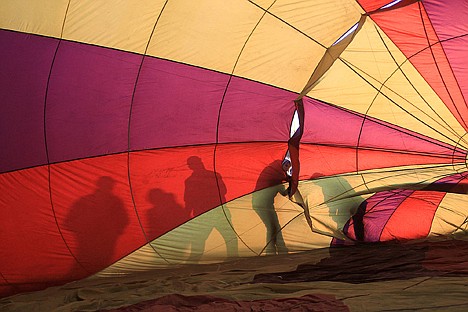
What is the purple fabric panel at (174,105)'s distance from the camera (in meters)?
2.93

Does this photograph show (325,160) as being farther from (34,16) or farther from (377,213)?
(34,16)

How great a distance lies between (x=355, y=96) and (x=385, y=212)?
58cm

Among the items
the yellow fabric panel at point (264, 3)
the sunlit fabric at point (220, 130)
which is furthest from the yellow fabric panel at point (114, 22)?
the yellow fabric panel at point (264, 3)

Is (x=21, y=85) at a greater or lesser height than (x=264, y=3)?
lesser

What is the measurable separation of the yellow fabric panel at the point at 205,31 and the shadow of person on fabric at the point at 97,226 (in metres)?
0.65

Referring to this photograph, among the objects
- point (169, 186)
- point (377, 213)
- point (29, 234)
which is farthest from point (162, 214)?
point (377, 213)

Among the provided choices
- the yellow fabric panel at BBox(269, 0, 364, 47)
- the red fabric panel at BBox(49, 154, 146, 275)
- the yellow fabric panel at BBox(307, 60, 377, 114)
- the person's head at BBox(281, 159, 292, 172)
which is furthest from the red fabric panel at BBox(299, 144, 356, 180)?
the red fabric panel at BBox(49, 154, 146, 275)

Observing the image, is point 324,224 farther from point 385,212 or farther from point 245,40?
point 245,40

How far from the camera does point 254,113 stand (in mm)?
3041

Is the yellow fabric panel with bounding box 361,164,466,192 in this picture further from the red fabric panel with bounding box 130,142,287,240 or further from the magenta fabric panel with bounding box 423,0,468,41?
the magenta fabric panel with bounding box 423,0,468,41

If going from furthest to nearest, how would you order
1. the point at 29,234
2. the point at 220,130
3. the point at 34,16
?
the point at 220,130 → the point at 29,234 → the point at 34,16

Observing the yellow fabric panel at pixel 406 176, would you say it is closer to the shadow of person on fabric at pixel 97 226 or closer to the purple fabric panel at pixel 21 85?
the shadow of person on fabric at pixel 97 226

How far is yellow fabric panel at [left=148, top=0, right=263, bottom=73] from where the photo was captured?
2.83 meters

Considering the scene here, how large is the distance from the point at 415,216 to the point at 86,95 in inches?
65.4
